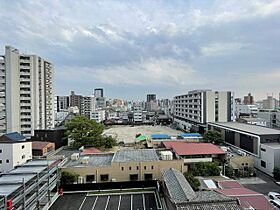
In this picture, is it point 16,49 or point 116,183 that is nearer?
point 116,183

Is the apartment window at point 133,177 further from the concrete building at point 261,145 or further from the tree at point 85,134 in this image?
the concrete building at point 261,145

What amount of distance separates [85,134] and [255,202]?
1686 cm

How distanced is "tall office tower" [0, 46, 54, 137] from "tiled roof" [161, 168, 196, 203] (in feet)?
75.2

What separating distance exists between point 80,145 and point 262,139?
1628cm

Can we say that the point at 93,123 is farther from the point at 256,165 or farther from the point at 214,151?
the point at 256,165

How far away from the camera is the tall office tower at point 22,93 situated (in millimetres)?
27328

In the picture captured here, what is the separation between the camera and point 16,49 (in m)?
28.7

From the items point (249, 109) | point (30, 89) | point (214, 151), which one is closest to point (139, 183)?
point (214, 151)

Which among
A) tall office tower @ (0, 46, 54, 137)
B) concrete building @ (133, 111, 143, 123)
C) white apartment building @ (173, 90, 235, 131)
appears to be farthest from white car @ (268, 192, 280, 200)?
concrete building @ (133, 111, 143, 123)

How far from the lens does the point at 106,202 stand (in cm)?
1163

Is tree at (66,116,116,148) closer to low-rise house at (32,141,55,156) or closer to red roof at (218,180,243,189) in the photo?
low-rise house at (32,141,55,156)

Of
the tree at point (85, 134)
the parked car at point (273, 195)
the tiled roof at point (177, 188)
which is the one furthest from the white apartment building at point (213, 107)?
the tiled roof at point (177, 188)

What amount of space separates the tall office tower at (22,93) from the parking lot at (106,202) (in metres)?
19.0

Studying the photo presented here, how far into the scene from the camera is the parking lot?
11.1 meters
